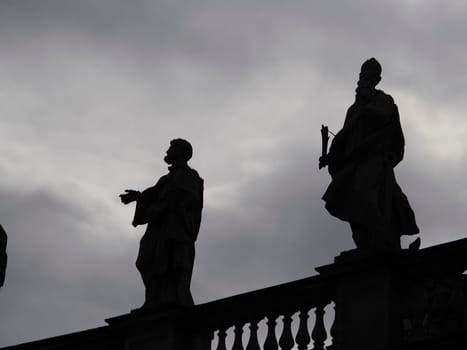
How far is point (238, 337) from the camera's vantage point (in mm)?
23516

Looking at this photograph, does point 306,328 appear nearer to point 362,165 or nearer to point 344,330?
point 344,330

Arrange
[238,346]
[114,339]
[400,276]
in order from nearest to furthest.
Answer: [400,276]
[238,346]
[114,339]

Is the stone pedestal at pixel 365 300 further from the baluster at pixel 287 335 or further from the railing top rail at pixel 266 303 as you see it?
the baluster at pixel 287 335

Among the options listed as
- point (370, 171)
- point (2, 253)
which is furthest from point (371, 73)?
point (2, 253)

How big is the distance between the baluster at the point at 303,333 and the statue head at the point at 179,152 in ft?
14.4

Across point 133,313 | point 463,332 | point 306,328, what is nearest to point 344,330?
point 306,328

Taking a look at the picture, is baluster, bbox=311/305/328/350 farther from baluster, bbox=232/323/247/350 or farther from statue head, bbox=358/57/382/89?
statue head, bbox=358/57/382/89

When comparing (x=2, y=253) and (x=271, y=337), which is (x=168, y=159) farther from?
(x=271, y=337)

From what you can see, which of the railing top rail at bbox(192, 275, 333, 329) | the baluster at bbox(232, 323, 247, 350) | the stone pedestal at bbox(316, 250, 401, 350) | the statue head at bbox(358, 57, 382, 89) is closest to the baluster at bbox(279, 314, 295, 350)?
the railing top rail at bbox(192, 275, 333, 329)

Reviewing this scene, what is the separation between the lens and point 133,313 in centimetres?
2464

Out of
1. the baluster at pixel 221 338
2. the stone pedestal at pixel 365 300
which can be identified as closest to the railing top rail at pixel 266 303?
the baluster at pixel 221 338

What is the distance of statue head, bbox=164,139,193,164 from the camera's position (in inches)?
1029

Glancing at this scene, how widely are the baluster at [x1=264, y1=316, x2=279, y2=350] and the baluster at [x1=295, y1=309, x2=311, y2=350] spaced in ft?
1.60

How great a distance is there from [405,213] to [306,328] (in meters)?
2.05
